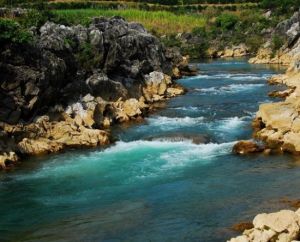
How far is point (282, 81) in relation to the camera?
7319cm

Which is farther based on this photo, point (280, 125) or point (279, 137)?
point (280, 125)

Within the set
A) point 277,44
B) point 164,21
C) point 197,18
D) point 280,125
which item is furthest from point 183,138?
point 197,18

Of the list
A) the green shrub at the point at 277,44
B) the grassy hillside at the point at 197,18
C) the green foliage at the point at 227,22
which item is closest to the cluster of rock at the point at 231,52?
the grassy hillside at the point at 197,18

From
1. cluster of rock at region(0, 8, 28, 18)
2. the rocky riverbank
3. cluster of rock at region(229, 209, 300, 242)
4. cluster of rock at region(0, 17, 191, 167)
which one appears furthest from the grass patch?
cluster of rock at region(229, 209, 300, 242)

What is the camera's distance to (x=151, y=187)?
34094 millimetres

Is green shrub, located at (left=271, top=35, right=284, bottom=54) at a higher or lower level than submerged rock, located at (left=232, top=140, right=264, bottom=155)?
higher

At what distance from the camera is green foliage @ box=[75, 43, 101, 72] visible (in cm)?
5862

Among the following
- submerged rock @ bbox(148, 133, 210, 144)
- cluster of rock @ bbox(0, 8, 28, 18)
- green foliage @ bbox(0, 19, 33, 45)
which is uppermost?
cluster of rock @ bbox(0, 8, 28, 18)

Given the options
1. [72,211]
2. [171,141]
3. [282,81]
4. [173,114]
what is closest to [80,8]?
[282,81]

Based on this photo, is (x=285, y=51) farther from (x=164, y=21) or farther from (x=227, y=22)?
(x=164, y=21)

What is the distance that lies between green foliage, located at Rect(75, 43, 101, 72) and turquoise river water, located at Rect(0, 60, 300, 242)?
416 inches

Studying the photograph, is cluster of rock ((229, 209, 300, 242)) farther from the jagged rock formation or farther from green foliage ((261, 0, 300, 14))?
green foliage ((261, 0, 300, 14))

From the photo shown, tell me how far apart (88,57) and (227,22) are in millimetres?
87716

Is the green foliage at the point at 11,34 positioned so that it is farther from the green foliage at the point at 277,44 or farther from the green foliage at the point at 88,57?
the green foliage at the point at 277,44
